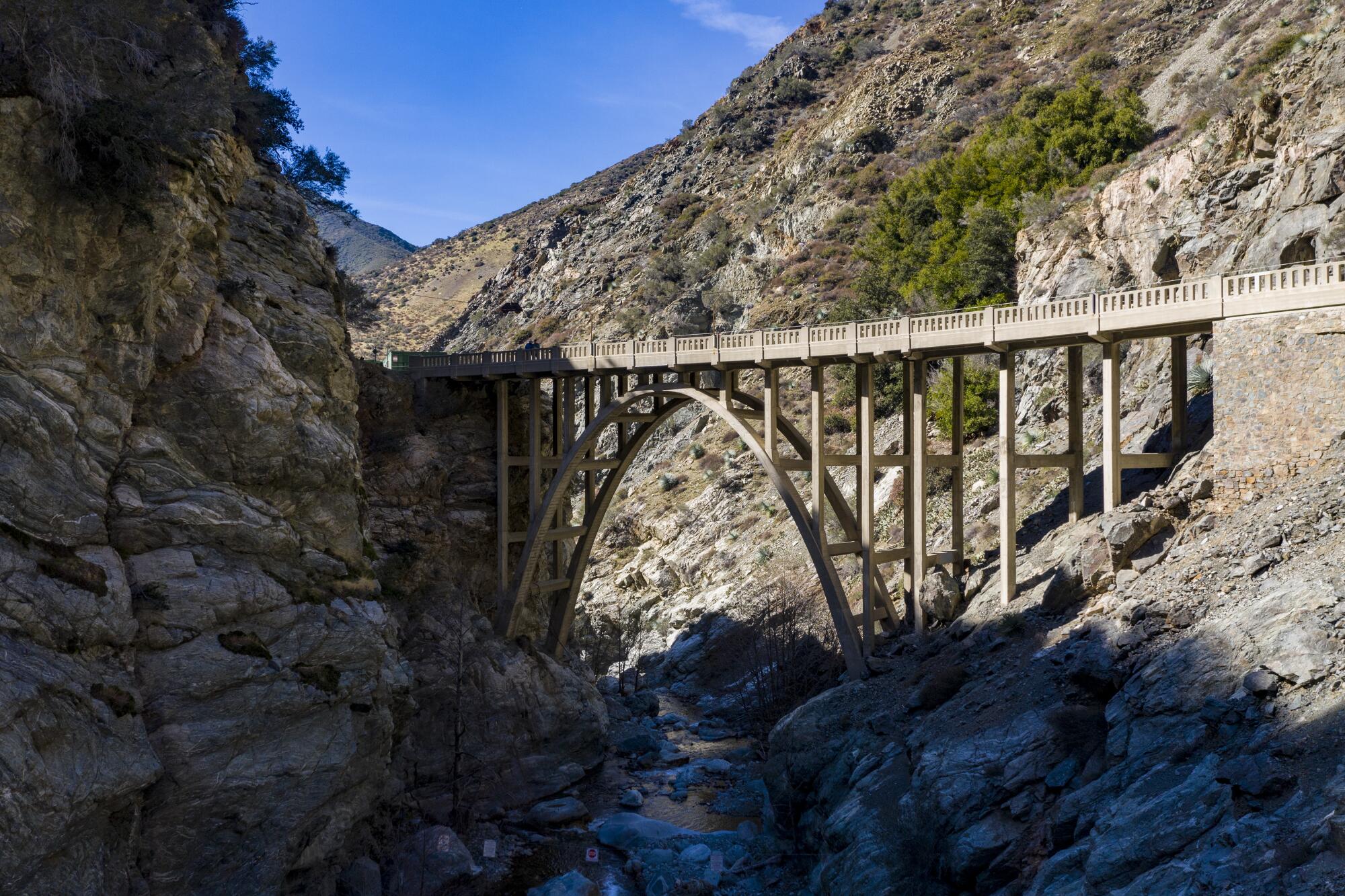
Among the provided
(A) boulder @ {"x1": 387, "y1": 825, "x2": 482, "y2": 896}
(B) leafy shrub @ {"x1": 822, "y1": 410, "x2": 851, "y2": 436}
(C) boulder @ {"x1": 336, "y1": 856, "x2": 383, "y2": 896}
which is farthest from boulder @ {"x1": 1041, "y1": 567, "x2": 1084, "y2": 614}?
(B) leafy shrub @ {"x1": 822, "y1": 410, "x2": 851, "y2": 436}

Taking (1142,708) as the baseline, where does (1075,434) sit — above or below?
above

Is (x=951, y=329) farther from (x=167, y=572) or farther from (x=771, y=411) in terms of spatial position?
(x=167, y=572)

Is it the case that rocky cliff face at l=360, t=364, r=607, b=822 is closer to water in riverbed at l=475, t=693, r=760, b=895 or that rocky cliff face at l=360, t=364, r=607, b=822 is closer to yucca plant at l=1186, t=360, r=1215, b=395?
water in riverbed at l=475, t=693, r=760, b=895

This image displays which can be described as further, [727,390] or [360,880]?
[727,390]

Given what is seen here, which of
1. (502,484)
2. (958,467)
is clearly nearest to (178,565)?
(502,484)

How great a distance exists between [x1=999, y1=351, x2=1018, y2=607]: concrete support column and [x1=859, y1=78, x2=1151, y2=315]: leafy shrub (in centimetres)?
1909

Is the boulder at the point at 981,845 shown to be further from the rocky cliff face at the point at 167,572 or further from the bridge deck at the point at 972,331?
the rocky cliff face at the point at 167,572

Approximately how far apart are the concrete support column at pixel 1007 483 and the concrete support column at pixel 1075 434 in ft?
5.76

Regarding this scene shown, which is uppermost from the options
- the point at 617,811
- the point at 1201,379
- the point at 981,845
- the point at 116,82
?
the point at 116,82

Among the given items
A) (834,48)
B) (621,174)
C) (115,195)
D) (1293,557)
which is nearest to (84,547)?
(115,195)

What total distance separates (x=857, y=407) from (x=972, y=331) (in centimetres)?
451

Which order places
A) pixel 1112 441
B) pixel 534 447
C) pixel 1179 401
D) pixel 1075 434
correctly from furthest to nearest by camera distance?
pixel 534 447 < pixel 1075 434 < pixel 1179 401 < pixel 1112 441

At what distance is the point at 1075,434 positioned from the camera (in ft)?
67.6

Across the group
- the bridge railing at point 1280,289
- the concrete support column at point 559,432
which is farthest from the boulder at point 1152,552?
the concrete support column at point 559,432
